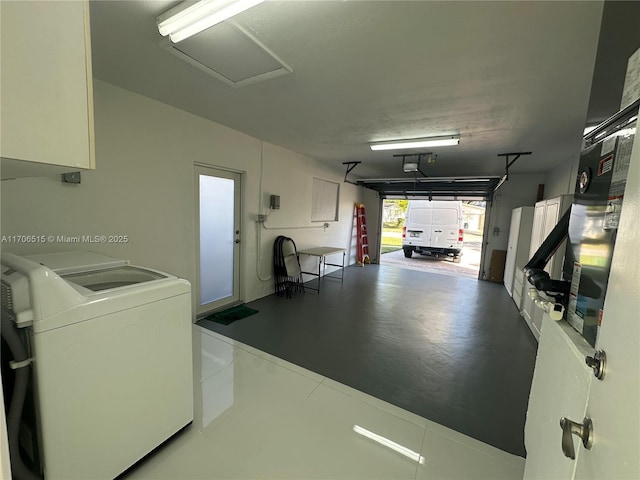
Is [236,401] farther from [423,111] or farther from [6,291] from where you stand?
[423,111]

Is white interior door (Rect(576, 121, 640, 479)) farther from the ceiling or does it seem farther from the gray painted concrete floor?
the gray painted concrete floor

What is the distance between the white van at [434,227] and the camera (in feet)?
25.7

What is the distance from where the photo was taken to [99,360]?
124 cm

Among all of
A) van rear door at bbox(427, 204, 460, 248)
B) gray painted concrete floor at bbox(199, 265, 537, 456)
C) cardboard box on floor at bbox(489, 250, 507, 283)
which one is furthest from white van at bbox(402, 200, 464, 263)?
gray painted concrete floor at bbox(199, 265, 537, 456)

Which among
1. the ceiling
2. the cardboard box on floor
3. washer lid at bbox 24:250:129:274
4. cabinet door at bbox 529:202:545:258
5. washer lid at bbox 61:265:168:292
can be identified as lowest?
the cardboard box on floor

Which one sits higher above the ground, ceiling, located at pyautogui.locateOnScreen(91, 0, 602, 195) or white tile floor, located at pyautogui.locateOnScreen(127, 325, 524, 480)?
ceiling, located at pyautogui.locateOnScreen(91, 0, 602, 195)

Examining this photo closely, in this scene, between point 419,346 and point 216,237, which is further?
point 216,237

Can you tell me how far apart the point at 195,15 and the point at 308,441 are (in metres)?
2.46

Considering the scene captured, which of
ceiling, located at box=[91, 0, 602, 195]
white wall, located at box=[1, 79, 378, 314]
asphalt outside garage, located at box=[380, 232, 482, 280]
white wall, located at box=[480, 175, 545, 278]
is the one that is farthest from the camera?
asphalt outside garage, located at box=[380, 232, 482, 280]

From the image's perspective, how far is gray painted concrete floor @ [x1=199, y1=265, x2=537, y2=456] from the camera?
2045mm

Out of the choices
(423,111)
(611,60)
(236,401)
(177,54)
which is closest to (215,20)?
(177,54)

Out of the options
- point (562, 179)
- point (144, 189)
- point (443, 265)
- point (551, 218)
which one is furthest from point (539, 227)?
point (144, 189)

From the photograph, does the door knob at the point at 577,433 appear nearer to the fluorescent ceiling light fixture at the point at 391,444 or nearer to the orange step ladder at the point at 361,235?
the fluorescent ceiling light fixture at the point at 391,444

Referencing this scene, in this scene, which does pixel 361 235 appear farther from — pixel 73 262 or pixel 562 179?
pixel 73 262
